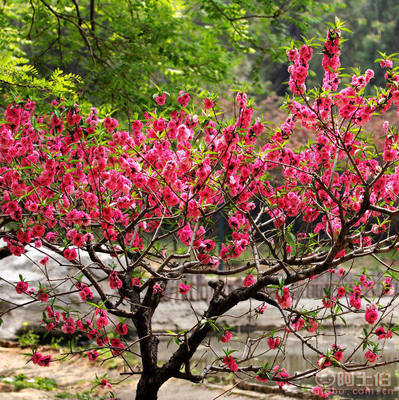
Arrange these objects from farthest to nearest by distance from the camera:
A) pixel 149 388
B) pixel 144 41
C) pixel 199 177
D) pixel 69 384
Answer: pixel 144 41 → pixel 69 384 → pixel 149 388 → pixel 199 177

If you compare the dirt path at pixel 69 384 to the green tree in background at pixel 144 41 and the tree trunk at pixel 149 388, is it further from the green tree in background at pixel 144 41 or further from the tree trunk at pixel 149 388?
the green tree in background at pixel 144 41

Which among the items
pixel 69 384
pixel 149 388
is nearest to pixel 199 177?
pixel 149 388

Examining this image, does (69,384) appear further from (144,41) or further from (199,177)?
(144,41)

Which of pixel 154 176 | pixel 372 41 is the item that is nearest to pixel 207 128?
pixel 154 176

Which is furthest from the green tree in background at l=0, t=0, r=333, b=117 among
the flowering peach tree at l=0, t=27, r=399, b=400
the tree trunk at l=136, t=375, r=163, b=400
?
the tree trunk at l=136, t=375, r=163, b=400

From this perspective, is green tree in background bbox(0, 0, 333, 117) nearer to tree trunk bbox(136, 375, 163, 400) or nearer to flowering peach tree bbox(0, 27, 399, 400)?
flowering peach tree bbox(0, 27, 399, 400)

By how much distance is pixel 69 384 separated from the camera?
5.85 meters

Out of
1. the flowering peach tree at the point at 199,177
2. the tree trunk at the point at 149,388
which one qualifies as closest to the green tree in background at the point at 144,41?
the flowering peach tree at the point at 199,177

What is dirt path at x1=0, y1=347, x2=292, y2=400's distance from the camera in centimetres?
513

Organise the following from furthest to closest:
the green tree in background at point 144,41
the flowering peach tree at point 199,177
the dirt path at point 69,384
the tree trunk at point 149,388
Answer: the green tree in background at point 144,41 → the dirt path at point 69,384 → the tree trunk at point 149,388 → the flowering peach tree at point 199,177

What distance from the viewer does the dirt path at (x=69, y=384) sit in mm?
5133

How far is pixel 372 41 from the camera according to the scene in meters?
20.3

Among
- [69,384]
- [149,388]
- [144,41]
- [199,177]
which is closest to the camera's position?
[199,177]

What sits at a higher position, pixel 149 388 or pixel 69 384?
pixel 69 384
